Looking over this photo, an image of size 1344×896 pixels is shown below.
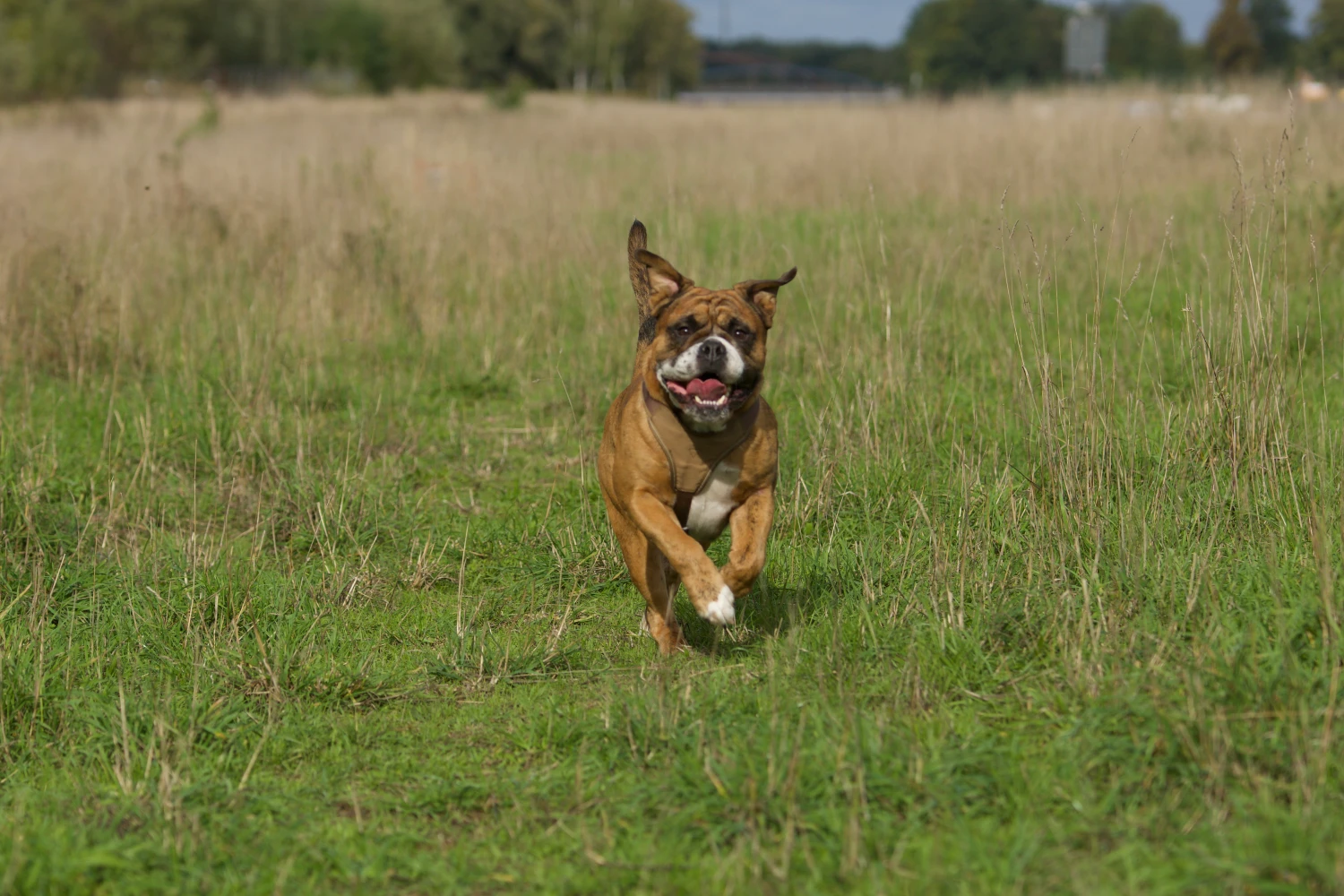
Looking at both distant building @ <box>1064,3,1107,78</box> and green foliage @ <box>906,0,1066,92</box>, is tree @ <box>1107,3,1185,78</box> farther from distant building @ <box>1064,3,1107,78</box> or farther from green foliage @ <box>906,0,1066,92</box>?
distant building @ <box>1064,3,1107,78</box>

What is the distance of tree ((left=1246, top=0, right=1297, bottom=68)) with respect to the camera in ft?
314

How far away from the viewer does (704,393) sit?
160 inches

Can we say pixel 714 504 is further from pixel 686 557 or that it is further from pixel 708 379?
pixel 708 379

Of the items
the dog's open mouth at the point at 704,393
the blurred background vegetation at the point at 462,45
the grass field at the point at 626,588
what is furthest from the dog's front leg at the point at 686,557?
the blurred background vegetation at the point at 462,45

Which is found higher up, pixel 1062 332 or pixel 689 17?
pixel 689 17

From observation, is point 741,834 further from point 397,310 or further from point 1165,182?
point 1165,182

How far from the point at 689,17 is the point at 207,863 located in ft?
315

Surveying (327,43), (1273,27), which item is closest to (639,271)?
(327,43)

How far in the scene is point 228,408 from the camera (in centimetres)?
708

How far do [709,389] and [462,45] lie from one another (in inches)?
2719

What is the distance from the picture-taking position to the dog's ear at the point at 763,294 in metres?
4.53

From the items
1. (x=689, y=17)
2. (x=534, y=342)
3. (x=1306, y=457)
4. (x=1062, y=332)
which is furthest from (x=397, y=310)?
(x=689, y=17)

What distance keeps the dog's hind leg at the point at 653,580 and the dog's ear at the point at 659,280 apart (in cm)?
76

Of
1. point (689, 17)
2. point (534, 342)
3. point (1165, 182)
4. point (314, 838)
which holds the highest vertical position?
point (689, 17)
